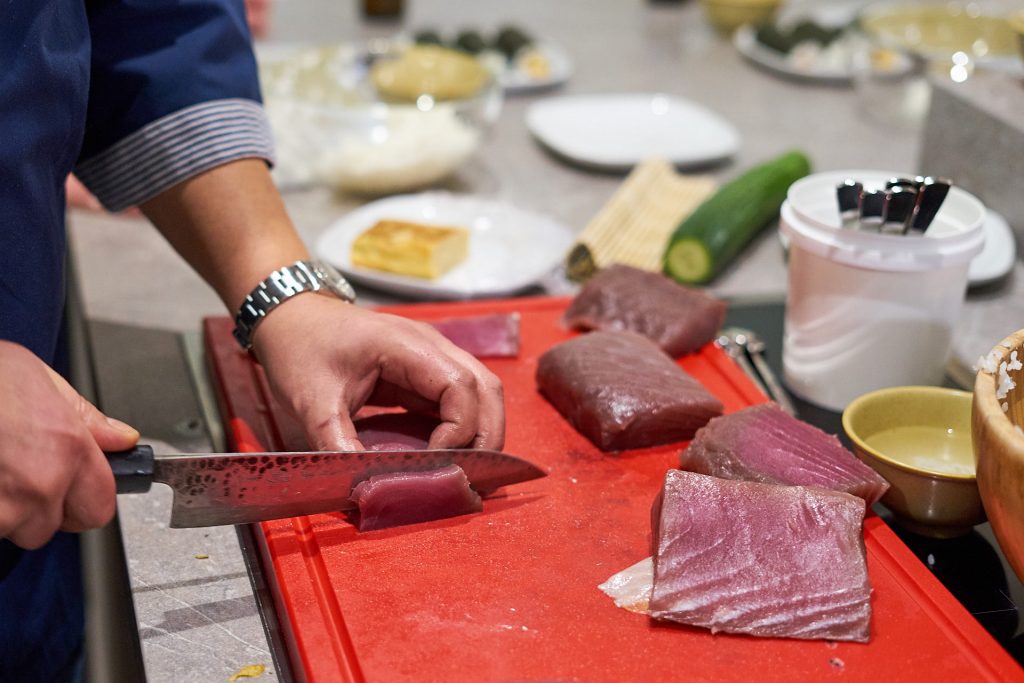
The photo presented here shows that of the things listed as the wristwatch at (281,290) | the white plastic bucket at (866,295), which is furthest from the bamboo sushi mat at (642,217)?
the wristwatch at (281,290)

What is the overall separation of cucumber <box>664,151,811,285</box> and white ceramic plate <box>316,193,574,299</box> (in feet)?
0.75

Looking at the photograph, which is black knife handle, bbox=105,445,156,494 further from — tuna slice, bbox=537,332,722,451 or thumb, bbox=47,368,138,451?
tuna slice, bbox=537,332,722,451

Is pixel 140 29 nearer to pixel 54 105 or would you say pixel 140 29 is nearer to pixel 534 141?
pixel 54 105

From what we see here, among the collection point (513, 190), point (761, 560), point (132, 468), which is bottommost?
point (513, 190)

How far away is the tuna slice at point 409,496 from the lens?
125cm

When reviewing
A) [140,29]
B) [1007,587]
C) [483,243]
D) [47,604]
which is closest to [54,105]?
[140,29]

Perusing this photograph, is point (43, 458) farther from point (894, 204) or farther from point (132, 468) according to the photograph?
point (894, 204)

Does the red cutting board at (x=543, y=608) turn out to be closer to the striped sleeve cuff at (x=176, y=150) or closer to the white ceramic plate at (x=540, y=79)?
the striped sleeve cuff at (x=176, y=150)

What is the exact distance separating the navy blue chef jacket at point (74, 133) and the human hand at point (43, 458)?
31 cm

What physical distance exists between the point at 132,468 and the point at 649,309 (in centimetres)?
90

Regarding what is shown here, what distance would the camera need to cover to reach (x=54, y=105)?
1.28 meters

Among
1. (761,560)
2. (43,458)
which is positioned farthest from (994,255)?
(43,458)

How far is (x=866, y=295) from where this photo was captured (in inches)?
61.0

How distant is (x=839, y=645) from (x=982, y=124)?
4.48 ft
